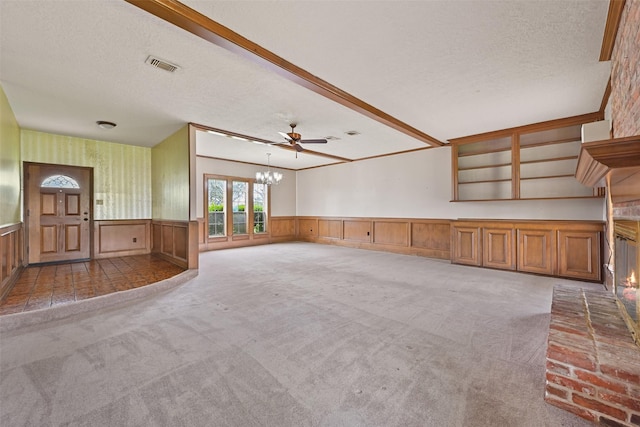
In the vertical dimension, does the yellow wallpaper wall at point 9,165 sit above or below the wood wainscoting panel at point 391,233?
above

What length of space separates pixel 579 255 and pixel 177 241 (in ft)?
23.1

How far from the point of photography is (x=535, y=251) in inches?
189

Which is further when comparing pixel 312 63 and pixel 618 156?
pixel 312 63

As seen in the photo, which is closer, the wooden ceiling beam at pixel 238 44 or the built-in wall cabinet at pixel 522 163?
the wooden ceiling beam at pixel 238 44

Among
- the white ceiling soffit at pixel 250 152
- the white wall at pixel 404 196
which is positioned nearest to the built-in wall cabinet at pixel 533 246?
the white wall at pixel 404 196

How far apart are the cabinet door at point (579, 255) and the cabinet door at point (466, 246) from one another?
1239 mm

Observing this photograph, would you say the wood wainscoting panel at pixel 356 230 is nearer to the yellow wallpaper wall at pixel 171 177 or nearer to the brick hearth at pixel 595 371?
the yellow wallpaper wall at pixel 171 177

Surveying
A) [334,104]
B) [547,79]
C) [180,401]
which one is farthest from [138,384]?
[547,79]

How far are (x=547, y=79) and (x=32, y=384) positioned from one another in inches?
221

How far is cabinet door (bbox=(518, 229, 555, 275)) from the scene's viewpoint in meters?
4.67

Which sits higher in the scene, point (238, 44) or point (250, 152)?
point (250, 152)

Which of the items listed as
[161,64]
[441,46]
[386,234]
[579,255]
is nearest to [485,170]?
[579,255]

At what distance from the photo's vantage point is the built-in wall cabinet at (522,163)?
15.5 feet

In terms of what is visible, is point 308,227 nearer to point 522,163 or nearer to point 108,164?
point 108,164
